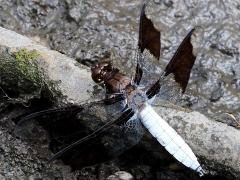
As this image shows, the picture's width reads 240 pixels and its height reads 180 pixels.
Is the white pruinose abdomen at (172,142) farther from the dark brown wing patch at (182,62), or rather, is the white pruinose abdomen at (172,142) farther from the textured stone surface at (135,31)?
the textured stone surface at (135,31)

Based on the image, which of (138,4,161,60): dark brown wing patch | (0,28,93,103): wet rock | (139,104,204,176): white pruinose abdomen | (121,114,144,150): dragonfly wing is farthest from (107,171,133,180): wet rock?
(138,4,161,60): dark brown wing patch

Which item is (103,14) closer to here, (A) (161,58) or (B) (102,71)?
(A) (161,58)

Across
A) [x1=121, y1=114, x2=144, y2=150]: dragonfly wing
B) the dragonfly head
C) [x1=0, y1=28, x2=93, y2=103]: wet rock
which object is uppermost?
the dragonfly head

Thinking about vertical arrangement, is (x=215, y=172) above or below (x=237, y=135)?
below

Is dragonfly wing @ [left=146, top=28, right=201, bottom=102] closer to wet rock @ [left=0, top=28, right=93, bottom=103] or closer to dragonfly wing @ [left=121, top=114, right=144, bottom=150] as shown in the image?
dragonfly wing @ [left=121, top=114, right=144, bottom=150]

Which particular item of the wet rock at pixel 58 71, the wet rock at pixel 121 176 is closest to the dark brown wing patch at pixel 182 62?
the wet rock at pixel 58 71

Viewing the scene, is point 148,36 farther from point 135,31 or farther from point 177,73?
point 135,31

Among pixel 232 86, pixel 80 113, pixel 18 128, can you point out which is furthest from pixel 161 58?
pixel 18 128

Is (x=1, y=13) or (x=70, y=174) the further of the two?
(x=1, y=13)
